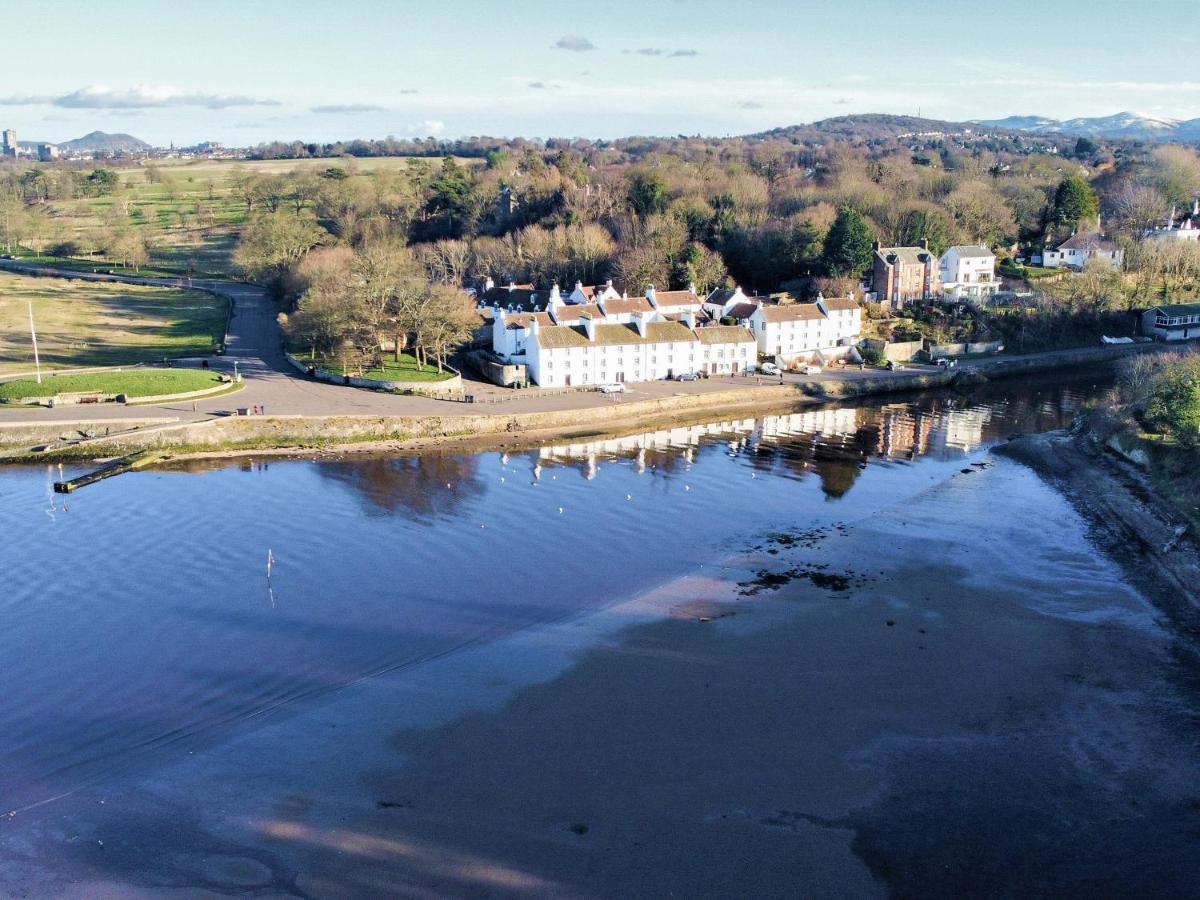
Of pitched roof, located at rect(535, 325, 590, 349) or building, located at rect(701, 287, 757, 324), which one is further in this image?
building, located at rect(701, 287, 757, 324)

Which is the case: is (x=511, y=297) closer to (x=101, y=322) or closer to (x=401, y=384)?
(x=401, y=384)

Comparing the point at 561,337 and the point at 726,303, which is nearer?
the point at 561,337

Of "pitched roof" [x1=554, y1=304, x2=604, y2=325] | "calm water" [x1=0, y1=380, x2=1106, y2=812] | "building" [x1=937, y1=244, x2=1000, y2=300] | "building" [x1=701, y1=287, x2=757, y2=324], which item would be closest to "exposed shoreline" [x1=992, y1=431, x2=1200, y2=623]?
"calm water" [x1=0, y1=380, x2=1106, y2=812]

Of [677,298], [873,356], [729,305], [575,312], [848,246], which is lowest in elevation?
[873,356]

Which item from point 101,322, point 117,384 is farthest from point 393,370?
point 101,322

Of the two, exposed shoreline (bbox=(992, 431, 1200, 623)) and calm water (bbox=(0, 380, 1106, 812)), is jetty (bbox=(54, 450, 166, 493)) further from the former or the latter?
exposed shoreline (bbox=(992, 431, 1200, 623))

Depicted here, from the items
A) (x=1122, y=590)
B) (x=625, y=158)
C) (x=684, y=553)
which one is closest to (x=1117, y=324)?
(x=1122, y=590)
